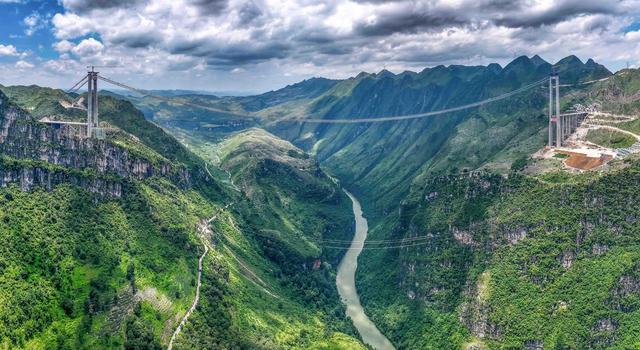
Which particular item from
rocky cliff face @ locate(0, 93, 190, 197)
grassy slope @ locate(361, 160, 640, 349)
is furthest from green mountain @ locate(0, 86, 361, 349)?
grassy slope @ locate(361, 160, 640, 349)

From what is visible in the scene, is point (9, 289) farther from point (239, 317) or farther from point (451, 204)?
point (451, 204)

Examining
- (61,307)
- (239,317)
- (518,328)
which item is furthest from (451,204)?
(61,307)

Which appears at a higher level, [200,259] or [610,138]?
[610,138]

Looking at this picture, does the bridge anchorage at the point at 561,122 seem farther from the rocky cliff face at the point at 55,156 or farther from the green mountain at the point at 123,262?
the rocky cliff face at the point at 55,156

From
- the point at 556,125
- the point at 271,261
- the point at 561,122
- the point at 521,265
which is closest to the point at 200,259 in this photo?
the point at 271,261

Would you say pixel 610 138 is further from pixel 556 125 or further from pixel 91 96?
pixel 91 96
